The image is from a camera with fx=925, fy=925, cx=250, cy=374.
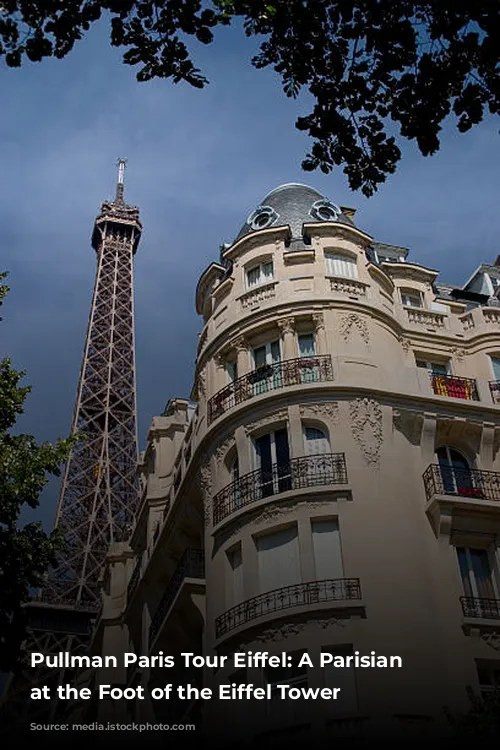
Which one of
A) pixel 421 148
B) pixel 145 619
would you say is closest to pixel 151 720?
pixel 145 619

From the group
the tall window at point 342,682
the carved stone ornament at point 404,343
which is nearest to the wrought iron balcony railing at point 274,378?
the carved stone ornament at point 404,343

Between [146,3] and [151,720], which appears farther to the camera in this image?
[151,720]

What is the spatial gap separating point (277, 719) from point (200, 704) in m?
4.38

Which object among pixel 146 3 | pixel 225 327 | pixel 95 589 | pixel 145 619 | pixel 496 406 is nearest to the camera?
pixel 146 3

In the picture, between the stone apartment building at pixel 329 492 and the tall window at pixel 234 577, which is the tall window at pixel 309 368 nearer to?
the stone apartment building at pixel 329 492

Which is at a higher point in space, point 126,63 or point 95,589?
point 95,589

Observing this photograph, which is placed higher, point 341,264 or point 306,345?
point 341,264

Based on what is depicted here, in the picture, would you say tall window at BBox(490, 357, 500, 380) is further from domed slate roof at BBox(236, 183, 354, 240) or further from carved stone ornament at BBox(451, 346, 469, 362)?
domed slate roof at BBox(236, 183, 354, 240)

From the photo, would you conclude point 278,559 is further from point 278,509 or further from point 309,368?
point 309,368

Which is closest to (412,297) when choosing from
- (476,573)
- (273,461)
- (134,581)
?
(273,461)

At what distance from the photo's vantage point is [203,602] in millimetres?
24078

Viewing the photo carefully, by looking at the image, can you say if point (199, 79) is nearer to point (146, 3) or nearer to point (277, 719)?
point (146, 3)

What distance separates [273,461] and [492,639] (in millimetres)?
6615

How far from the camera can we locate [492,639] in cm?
2088
